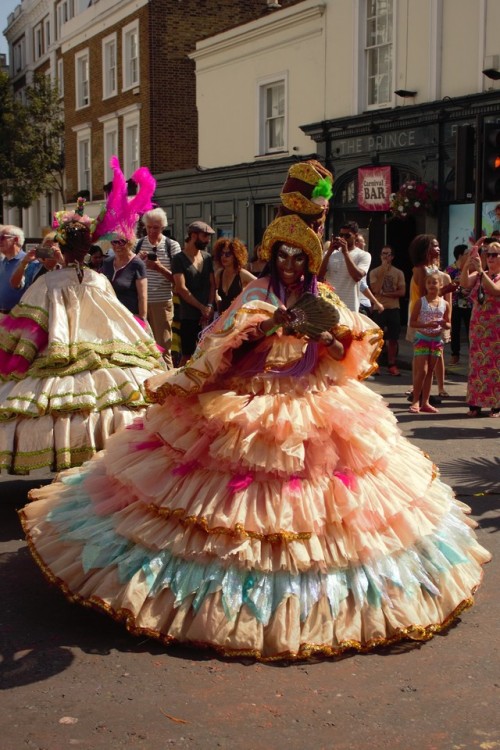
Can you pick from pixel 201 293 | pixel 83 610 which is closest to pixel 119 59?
pixel 201 293

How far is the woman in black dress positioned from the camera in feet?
32.0

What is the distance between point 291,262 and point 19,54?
4488 cm

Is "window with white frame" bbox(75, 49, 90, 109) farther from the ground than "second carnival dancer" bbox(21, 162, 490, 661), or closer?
farther from the ground

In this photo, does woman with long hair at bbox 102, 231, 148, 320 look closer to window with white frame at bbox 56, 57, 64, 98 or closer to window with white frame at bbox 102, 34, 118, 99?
window with white frame at bbox 102, 34, 118, 99

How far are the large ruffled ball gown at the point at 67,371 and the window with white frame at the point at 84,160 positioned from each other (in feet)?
93.2

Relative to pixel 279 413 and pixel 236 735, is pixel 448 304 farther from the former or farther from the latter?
pixel 236 735

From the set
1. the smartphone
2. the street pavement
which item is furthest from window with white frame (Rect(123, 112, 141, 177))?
the street pavement

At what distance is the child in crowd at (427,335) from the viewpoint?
10.1m

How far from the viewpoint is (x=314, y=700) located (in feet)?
11.3

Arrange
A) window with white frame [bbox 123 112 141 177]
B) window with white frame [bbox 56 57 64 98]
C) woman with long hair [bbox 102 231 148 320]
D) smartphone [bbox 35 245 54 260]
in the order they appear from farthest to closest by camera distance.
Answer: window with white frame [bbox 56 57 64 98] < window with white frame [bbox 123 112 141 177] < woman with long hair [bbox 102 231 148 320] < smartphone [bbox 35 245 54 260]

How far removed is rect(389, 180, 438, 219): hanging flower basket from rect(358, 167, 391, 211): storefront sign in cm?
97

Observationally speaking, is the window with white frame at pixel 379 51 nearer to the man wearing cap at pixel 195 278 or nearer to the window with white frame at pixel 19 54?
the man wearing cap at pixel 195 278

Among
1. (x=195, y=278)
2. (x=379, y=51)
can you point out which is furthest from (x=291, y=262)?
(x=379, y=51)

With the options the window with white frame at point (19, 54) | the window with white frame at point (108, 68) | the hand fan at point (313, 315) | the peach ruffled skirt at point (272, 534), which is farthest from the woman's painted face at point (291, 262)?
the window with white frame at point (19, 54)
